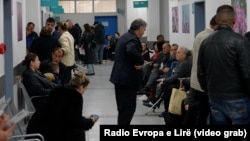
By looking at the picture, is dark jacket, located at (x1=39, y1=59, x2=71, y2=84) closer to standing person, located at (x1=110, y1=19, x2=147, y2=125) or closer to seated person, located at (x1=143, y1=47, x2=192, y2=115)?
seated person, located at (x1=143, y1=47, x2=192, y2=115)

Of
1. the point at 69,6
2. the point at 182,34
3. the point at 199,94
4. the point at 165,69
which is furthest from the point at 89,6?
the point at 199,94

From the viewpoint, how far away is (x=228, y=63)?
4.82m

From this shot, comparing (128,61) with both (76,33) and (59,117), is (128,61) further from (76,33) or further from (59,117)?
(76,33)

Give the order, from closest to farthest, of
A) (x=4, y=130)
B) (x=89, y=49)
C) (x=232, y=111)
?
(x=4, y=130) < (x=232, y=111) < (x=89, y=49)

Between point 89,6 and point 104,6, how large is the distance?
30.0 inches

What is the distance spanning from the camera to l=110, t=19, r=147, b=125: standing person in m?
6.60

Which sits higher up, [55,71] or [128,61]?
[128,61]

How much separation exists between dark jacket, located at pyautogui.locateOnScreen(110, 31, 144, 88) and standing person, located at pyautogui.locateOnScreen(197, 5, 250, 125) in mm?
1716

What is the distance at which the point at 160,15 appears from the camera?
22.1 m

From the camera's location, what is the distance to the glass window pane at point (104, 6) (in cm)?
2727

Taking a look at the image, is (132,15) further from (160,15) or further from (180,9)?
(180,9)

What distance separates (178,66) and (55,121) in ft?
11.5

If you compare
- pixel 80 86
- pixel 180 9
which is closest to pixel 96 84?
pixel 180 9

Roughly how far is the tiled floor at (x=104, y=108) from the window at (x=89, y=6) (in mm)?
11726
